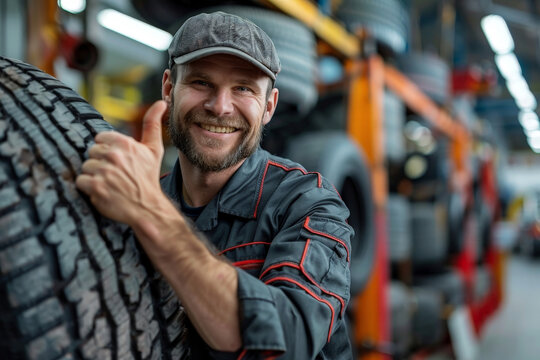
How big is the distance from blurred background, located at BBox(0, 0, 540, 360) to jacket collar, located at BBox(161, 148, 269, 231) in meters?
0.07

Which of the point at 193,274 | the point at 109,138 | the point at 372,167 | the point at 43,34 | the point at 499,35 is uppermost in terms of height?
the point at 499,35

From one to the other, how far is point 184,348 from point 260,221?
0.14 m

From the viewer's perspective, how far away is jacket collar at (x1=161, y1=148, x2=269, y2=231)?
1.61ft

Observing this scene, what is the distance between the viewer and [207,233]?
1.66ft

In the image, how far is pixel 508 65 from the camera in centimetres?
493

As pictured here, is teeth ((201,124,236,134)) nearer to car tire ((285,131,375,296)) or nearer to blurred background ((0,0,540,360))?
blurred background ((0,0,540,360))

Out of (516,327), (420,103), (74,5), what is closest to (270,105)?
(74,5)

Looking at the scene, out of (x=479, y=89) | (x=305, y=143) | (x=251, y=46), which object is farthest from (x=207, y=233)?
(x=479, y=89)

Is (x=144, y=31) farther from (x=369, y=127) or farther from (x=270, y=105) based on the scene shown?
(x=369, y=127)

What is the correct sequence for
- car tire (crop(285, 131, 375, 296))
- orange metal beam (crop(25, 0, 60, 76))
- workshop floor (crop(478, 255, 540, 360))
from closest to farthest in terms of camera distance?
orange metal beam (crop(25, 0, 60, 76)) → car tire (crop(285, 131, 375, 296)) → workshop floor (crop(478, 255, 540, 360))

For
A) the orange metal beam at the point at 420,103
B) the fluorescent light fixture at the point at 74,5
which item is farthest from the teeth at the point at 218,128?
the orange metal beam at the point at 420,103

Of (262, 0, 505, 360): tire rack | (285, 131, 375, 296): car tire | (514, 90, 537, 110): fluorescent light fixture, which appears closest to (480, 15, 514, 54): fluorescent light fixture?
(514, 90, 537, 110): fluorescent light fixture

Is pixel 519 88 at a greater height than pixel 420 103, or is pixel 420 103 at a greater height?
pixel 519 88

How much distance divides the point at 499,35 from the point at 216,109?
4686 millimetres
